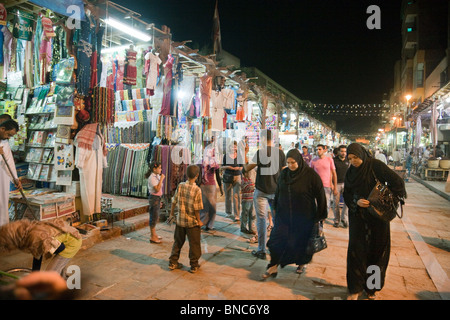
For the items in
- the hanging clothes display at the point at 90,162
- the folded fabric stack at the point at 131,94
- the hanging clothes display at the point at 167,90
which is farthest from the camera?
the folded fabric stack at the point at 131,94

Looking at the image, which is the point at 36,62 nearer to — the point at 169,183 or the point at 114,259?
the point at 169,183

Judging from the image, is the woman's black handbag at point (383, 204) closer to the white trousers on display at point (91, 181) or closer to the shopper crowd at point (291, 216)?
the shopper crowd at point (291, 216)

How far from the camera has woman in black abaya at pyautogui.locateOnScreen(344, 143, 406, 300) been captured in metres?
3.43

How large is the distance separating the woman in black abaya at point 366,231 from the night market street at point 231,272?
293 mm

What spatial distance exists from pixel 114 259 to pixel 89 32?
4.22 meters

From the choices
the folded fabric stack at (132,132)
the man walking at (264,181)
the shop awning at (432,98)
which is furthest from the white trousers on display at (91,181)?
the shop awning at (432,98)

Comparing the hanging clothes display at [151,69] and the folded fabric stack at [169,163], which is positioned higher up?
the hanging clothes display at [151,69]

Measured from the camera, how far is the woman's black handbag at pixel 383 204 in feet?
10.9

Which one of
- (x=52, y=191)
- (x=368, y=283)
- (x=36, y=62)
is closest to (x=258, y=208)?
(x=368, y=283)

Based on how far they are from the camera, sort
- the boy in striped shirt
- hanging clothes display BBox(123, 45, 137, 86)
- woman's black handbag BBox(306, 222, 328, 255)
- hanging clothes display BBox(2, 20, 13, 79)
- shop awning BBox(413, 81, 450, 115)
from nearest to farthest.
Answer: woman's black handbag BBox(306, 222, 328, 255)
the boy in striped shirt
hanging clothes display BBox(2, 20, 13, 79)
hanging clothes display BBox(123, 45, 137, 86)
shop awning BBox(413, 81, 450, 115)

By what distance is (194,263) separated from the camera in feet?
13.8

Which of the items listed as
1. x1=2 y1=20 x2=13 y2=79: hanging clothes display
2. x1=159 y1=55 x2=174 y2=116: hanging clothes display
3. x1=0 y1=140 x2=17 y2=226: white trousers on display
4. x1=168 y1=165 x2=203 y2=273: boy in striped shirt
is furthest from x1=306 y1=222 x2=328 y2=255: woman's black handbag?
x1=2 y1=20 x2=13 y2=79: hanging clothes display

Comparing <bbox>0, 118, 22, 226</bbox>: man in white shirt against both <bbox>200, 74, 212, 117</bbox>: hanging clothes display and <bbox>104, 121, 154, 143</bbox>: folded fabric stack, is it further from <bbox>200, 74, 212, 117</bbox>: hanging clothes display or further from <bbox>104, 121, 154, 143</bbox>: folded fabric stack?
<bbox>200, 74, 212, 117</bbox>: hanging clothes display

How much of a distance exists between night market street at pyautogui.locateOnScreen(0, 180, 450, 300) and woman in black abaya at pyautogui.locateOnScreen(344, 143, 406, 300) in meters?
0.29
